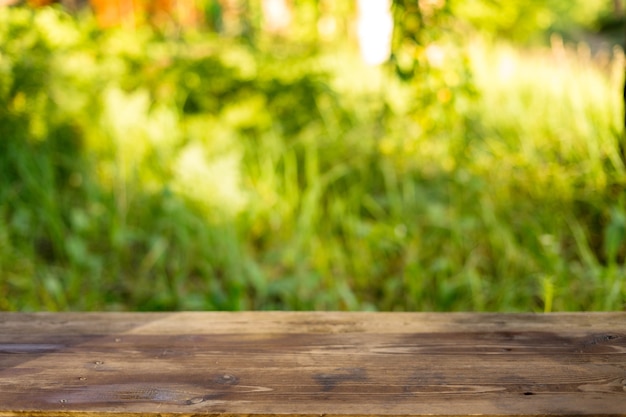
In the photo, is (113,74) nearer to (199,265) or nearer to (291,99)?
(291,99)

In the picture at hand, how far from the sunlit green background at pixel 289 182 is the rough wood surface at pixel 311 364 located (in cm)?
91

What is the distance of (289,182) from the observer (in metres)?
3.46

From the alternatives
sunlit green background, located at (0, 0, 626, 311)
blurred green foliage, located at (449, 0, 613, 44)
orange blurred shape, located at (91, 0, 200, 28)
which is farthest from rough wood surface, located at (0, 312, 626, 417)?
orange blurred shape, located at (91, 0, 200, 28)

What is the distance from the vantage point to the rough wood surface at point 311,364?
1.30 meters

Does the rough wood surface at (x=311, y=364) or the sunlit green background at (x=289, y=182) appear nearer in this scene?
A: the rough wood surface at (x=311, y=364)

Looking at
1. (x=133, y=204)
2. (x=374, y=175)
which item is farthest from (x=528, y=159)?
(x=133, y=204)

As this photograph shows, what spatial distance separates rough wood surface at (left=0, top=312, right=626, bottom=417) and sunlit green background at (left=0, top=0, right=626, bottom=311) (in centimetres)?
91

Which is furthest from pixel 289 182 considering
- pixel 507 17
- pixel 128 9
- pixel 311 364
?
pixel 507 17

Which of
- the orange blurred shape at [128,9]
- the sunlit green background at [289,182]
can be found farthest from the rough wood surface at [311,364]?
the orange blurred shape at [128,9]

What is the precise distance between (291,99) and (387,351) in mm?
2752

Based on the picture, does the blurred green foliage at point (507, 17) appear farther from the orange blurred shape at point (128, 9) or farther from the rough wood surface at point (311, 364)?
the orange blurred shape at point (128, 9)

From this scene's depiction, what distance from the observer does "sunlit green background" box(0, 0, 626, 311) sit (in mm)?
2904

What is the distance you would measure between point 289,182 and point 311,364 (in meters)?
2.05

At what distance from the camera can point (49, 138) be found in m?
3.77
